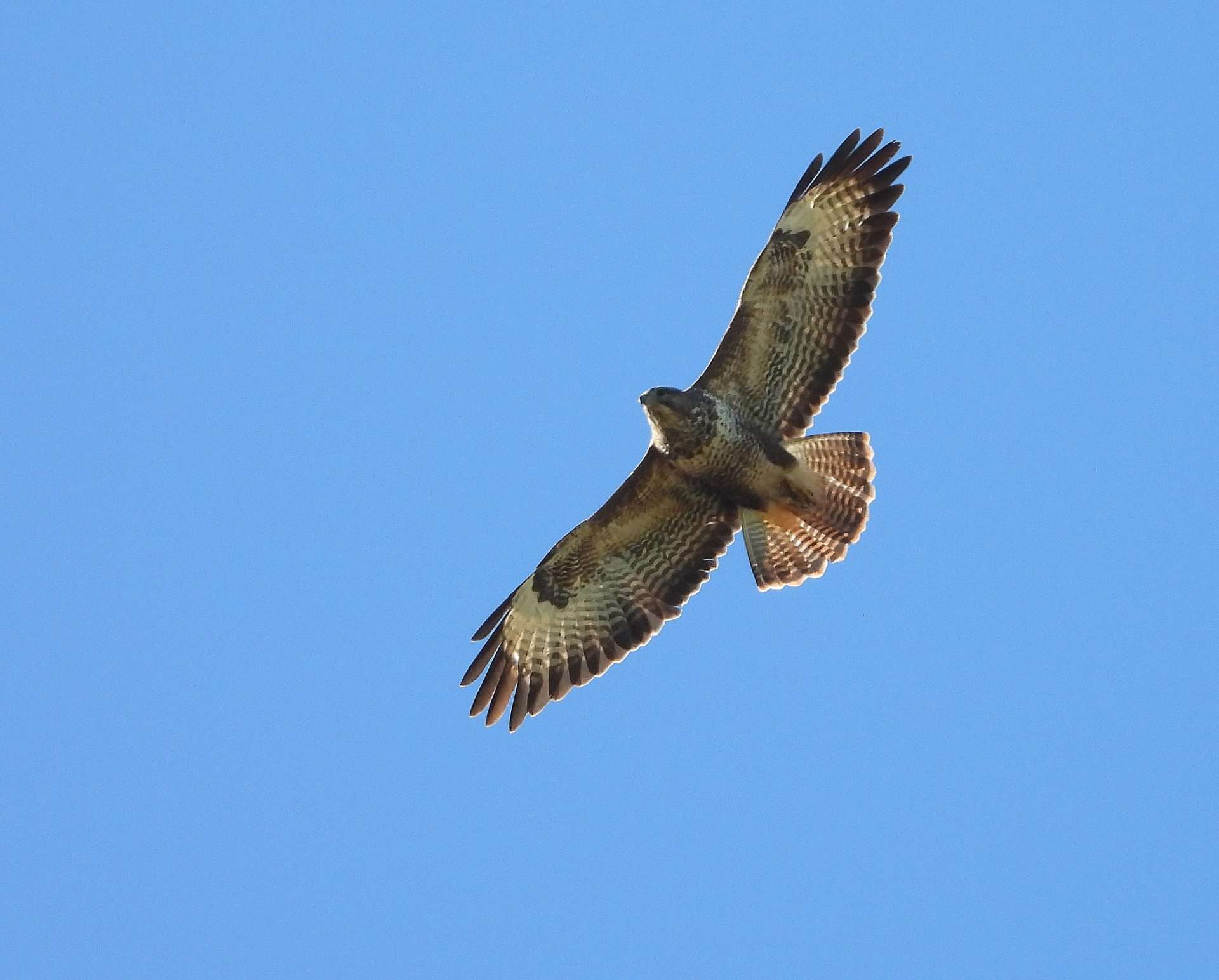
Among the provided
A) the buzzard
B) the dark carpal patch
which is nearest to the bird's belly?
the buzzard

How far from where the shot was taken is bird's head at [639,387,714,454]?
12.1 meters

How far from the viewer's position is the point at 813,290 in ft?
40.6

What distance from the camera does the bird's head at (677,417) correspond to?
12102 millimetres

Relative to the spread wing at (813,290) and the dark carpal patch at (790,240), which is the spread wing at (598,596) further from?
the dark carpal patch at (790,240)

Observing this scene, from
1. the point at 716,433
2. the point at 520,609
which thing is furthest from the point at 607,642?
the point at 716,433

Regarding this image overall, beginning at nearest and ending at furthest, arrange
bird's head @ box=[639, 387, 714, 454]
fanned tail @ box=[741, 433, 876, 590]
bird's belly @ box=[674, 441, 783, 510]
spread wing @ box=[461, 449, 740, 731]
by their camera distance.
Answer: bird's head @ box=[639, 387, 714, 454]
bird's belly @ box=[674, 441, 783, 510]
fanned tail @ box=[741, 433, 876, 590]
spread wing @ box=[461, 449, 740, 731]

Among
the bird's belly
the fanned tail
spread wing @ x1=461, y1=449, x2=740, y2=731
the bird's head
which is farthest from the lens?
spread wing @ x1=461, y1=449, x2=740, y2=731

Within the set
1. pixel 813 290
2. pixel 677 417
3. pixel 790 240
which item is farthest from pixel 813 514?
pixel 790 240

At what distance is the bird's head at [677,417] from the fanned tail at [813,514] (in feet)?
2.18

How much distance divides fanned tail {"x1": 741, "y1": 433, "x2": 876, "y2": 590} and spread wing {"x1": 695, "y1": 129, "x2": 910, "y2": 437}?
0.89 ft

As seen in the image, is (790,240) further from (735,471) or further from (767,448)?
(735,471)

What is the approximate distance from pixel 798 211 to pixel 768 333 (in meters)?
0.85

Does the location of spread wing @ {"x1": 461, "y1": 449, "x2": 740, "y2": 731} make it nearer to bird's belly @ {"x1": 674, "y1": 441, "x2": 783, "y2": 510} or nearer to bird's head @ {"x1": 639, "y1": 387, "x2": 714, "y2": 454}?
bird's belly @ {"x1": 674, "y1": 441, "x2": 783, "y2": 510}

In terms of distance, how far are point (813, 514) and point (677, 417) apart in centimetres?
124
